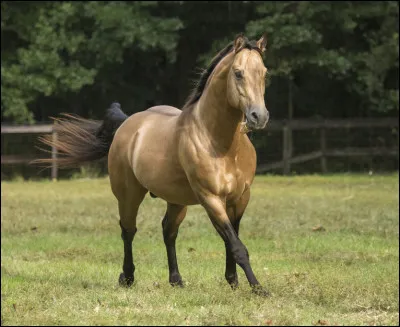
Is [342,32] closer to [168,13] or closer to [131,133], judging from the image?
[168,13]

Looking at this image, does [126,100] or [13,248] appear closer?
[13,248]

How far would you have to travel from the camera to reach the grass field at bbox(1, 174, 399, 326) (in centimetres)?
749

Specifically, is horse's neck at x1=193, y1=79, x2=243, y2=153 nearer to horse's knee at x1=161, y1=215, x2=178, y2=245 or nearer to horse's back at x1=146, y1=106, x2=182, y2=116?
horse's back at x1=146, y1=106, x2=182, y2=116

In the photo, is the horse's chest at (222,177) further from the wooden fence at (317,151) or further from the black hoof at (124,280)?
the wooden fence at (317,151)

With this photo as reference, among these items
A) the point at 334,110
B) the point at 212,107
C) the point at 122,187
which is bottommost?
the point at 334,110

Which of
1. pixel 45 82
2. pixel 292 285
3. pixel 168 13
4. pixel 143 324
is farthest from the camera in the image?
pixel 168 13

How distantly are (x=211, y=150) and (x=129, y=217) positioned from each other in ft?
6.39

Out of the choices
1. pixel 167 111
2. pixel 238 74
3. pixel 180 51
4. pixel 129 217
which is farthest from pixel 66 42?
pixel 238 74

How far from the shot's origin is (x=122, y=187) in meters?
10.1

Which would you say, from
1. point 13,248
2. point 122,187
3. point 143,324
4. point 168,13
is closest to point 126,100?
point 168,13

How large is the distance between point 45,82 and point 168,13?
485 cm

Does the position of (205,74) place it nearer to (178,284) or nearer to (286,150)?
(178,284)

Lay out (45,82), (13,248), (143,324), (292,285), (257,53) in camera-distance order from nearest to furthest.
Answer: (143,324), (257,53), (292,285), (13,248), (45,82)

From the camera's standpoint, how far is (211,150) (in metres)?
8.44
